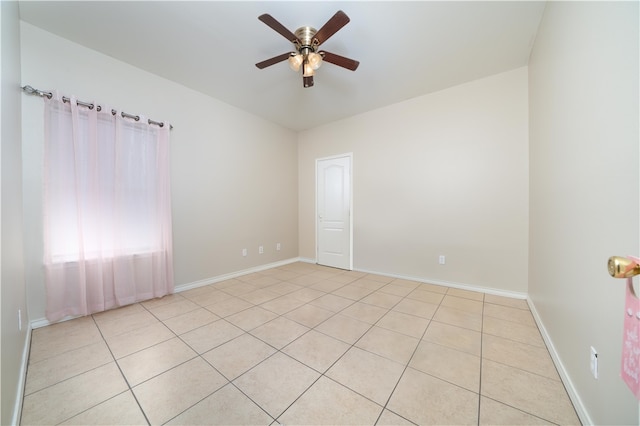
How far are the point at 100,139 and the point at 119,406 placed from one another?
2411 mm

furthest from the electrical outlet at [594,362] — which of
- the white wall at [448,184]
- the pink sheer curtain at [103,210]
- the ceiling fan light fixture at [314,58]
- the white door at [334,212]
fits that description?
the pink sheer curtain at [103,210]

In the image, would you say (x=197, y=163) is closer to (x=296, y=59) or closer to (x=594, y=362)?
(x=296, y=59)

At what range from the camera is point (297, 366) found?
1533 millimetres

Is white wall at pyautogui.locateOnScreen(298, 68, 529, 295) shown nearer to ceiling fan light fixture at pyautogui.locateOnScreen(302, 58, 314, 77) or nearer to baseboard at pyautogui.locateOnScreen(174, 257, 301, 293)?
baseboard at pyautogui.locateOnScreen(174, 257, 301, 293)

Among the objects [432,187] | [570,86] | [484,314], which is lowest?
[484,314]

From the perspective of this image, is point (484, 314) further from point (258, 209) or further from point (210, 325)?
point (258, 209)

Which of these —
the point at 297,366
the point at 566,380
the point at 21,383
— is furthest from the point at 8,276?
the point at 566,380

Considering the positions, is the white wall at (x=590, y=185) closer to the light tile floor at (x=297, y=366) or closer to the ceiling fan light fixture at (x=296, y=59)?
the light tile floor at (x=297, y=366)

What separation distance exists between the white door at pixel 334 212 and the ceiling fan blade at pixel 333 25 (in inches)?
88.2

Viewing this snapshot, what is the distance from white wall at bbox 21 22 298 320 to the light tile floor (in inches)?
34.0

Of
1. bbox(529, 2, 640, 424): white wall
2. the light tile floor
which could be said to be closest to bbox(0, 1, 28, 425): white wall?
the light tile floor

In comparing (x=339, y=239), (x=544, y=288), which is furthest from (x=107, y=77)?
(x=544, y=288)

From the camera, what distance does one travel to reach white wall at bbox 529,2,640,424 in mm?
871

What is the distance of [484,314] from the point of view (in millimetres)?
2279
